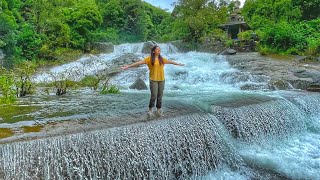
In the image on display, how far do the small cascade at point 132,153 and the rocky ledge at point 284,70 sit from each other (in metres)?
7.25

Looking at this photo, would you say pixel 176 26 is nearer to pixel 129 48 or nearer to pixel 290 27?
pixel 129 48

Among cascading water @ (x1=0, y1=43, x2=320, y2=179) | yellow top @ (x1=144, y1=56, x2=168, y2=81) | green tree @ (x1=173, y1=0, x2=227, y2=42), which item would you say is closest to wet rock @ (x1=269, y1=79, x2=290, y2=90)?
cascading water @ (x1=0, y1=43, x2=320, y2=179)

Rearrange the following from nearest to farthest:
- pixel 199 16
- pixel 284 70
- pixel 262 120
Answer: pixel 262 120 → pixel 284 70 → pixel 199 16

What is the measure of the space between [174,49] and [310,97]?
18.8 meters

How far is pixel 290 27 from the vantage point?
2252cm

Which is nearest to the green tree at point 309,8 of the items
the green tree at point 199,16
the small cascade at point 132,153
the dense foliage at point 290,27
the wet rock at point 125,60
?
the dense foliage at point 290,27

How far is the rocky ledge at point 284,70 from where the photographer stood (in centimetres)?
1320

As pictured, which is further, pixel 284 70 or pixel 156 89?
pixel 284 70

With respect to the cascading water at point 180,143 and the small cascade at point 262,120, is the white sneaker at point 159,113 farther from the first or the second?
the small cascade at point 262,120

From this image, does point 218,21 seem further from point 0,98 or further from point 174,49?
point 0,98

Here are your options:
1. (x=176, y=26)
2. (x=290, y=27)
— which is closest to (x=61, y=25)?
(x=176, y=26)

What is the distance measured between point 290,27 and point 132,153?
67.0 ft

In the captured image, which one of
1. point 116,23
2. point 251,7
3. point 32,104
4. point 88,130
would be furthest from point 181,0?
point 88,130

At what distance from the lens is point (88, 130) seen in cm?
570
